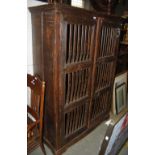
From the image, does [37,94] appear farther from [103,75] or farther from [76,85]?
[103,75]

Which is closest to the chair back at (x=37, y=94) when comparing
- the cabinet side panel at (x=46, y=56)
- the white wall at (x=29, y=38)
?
the cabinet side panel at (x=46, y=56)

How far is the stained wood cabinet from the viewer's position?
58.5 inches

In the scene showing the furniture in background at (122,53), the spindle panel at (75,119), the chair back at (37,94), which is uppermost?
the furniture in background at (122,53)

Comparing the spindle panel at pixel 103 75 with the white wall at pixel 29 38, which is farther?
the spindle panel at pixel 103 75

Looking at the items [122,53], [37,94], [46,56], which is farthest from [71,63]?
[122,53]

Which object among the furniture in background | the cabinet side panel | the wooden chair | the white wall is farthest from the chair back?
the furniture in background

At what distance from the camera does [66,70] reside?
1.60 metres

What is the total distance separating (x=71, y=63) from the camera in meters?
1.65

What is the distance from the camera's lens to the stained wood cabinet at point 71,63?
58.5 inches

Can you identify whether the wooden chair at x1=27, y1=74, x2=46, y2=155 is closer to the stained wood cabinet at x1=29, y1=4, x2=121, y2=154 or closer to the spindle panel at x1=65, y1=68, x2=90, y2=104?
the stained wood cabinet at x1=29, y1=4, x2=121, y2=154

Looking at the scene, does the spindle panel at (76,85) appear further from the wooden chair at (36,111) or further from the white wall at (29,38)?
the white wall at (29,38)

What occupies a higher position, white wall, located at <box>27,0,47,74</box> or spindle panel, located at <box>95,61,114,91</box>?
white wall, located at <box>27,0,47,74</box>
